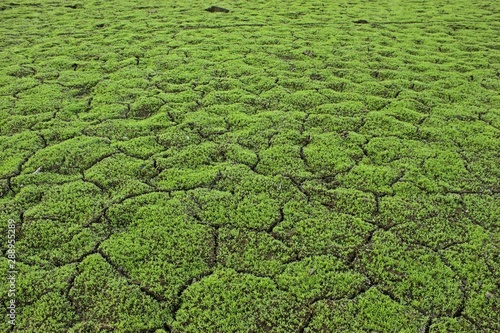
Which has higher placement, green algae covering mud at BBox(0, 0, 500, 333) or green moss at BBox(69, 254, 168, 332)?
green algae covering mud at BBox(0, 0, 500, 333)

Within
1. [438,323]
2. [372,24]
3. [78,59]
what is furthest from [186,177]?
[372,24]

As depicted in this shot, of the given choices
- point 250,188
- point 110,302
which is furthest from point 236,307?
point 250,188

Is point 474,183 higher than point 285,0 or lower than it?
lower

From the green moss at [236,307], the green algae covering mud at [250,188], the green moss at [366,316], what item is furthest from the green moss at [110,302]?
the green moss at [366,316]

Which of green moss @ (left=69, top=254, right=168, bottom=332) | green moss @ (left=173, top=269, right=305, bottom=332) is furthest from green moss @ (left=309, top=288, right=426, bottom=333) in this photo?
green moss @ (left=69, top=254, right=168, bottom=332)

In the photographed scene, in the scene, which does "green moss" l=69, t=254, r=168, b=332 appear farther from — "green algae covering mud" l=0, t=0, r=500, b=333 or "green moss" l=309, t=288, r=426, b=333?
"green moss" l=309, t=288, r=426, b=333

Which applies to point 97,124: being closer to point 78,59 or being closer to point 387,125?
point 78,59

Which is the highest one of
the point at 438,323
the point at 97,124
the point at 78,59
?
the point at 78,59

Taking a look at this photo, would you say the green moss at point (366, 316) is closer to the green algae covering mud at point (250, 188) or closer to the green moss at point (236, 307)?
the green algae covering mud at point (250, 188)

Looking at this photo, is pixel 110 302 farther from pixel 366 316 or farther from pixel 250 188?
pixel 366 316
